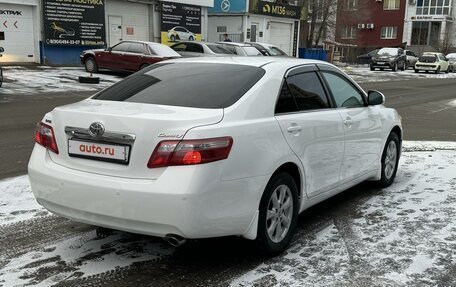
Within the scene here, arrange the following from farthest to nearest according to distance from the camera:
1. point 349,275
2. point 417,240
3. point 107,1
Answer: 1. point 107,1
2. point 417,240
3. point 349,275

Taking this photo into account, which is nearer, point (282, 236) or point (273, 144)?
point (273, 144)

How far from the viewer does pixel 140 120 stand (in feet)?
11.5

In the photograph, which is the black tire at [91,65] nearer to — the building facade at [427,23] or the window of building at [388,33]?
the building facade at [427,23]

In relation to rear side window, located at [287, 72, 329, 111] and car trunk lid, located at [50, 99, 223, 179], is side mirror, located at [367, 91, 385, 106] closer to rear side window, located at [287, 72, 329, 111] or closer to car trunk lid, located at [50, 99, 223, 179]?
rear side window, located at [287, 72, 329, 111]

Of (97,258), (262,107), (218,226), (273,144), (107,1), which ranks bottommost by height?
(97,258)

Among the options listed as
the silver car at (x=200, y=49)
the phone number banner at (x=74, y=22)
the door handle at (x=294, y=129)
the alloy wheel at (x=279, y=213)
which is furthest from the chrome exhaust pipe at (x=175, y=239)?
the phone number banner at (x=74, y=22)

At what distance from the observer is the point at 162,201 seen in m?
3.36

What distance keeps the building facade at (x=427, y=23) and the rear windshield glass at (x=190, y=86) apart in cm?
6079

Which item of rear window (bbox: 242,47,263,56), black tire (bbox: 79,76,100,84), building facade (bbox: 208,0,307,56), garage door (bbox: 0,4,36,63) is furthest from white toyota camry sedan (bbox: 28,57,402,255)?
building facade (bbox: 208,0,307,56)

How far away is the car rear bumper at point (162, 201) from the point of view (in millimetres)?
3357

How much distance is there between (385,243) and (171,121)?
217cm

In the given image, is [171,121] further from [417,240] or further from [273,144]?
[417,240]

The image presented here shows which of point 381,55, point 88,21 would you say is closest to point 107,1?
point 88,21

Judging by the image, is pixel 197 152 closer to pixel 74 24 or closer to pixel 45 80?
pixel 45 80
